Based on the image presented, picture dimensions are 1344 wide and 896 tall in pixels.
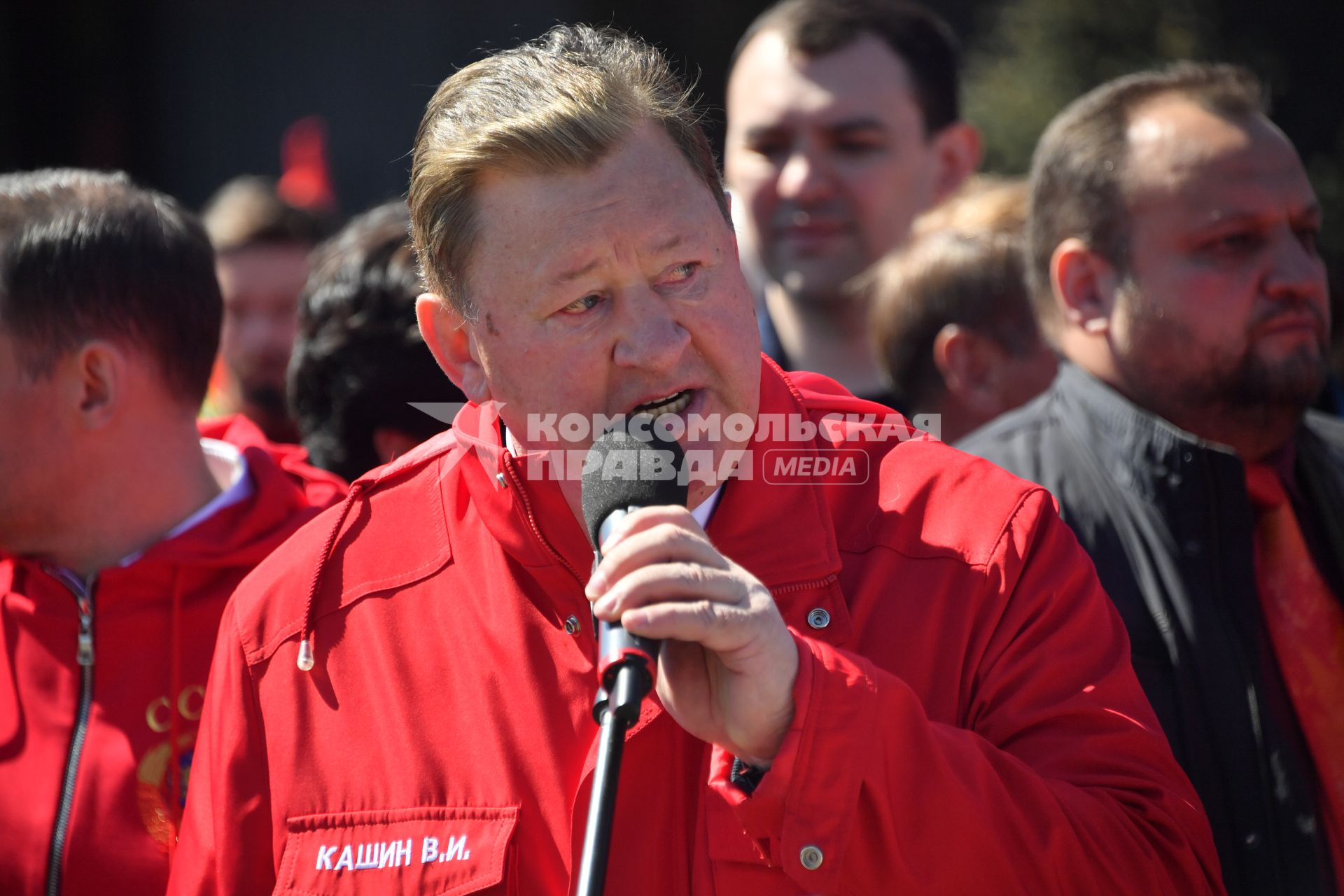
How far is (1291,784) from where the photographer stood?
2771 mm

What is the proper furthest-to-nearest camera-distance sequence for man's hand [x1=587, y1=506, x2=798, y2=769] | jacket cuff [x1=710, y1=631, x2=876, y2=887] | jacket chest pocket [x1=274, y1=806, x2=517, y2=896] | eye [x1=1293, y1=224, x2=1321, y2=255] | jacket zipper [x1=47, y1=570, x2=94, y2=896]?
eye [x1=1293, y1=224, x2=1321, y2=255]
jacket zipper [x1=47, y1=570, x2=94, y2=896]
jacket chest pocket [x1=274, y1=806, x2=517, y2=896]
jacket cuff [x1=710, y1=631, x2=876, y2=887]
man's hand [x1=587, y1=506, x2=798, y2=769]

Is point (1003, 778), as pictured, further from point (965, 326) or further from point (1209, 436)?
point (965, 326)

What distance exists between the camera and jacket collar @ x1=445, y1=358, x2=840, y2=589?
2.17 m

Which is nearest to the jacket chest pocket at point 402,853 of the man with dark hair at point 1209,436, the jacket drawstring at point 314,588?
the jacket drawstring at point 314,588

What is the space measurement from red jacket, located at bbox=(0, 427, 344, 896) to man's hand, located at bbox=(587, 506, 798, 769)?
1.34 metres

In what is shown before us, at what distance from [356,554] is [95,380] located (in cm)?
92

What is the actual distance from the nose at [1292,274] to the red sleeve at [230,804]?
2.27 metres

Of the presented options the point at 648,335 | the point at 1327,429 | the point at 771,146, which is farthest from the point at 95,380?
the point at 1327,429

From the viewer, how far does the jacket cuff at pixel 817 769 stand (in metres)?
1.82

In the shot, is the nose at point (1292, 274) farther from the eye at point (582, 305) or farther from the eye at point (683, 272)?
the eye at point (582, 305)

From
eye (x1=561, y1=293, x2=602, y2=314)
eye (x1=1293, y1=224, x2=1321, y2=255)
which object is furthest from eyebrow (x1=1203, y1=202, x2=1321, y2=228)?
eye (x1=561, y1=293, x2=602, y2=314)

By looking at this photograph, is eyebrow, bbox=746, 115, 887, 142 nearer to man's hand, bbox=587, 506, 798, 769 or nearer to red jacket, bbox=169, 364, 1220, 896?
red jacket, bbox=169, 364, 1220, 896

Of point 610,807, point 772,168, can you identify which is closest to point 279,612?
point 610,807

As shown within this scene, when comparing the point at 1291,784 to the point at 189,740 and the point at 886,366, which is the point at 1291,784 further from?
the point at 189,740
